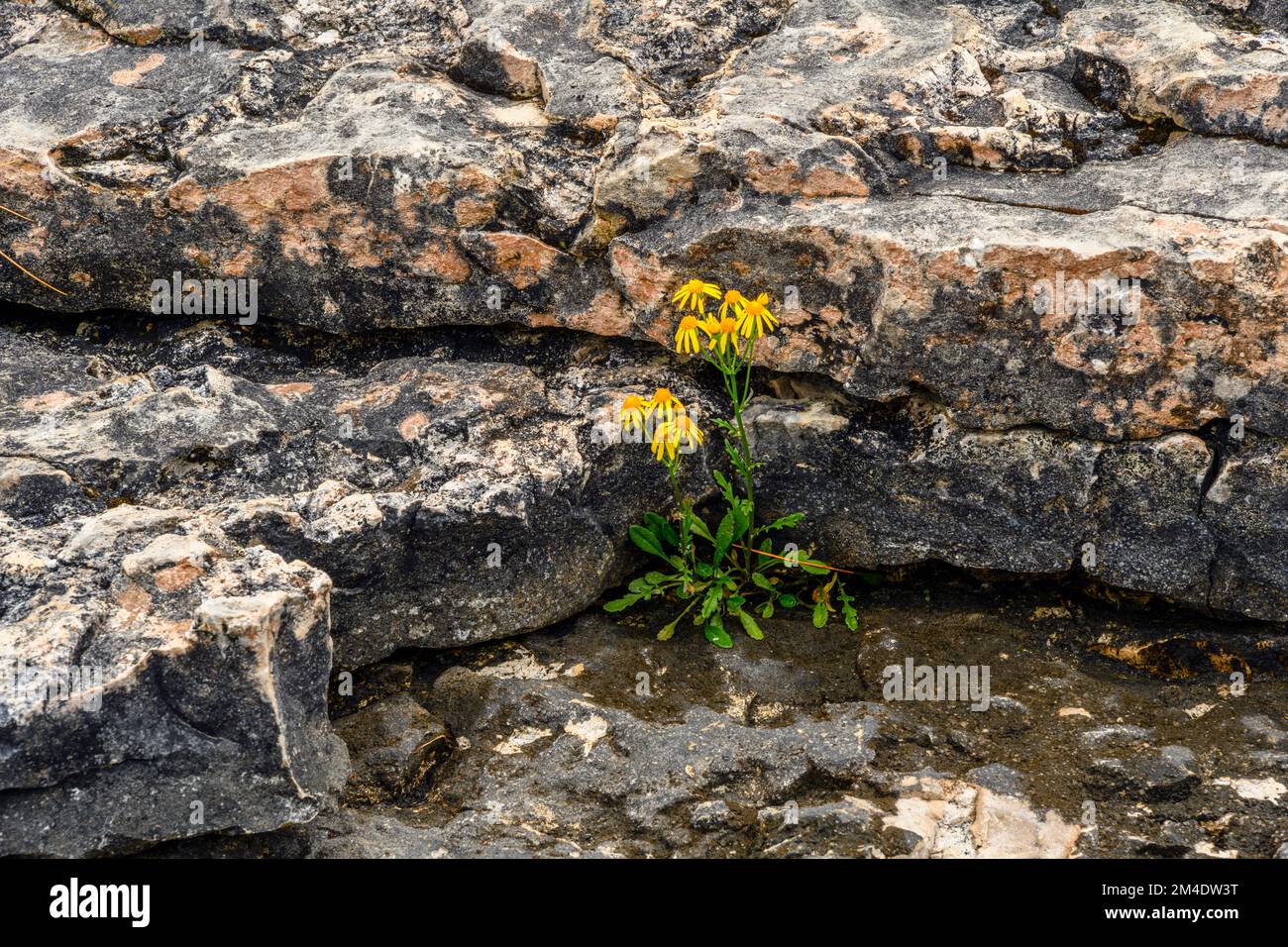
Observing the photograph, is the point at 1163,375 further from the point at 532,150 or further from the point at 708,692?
the point at 532,150

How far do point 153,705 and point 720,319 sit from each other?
2533 mm

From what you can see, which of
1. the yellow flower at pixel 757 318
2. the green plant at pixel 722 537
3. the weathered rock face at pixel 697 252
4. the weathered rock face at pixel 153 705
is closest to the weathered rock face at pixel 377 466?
the weathered rock face at pixel 697 252

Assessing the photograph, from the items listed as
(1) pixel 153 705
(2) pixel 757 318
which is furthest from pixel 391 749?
(2) pixel 757 318

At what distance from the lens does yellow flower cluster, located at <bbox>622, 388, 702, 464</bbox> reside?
4562 mm

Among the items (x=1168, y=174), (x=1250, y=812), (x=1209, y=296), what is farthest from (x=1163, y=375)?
(x=1250, y=812)

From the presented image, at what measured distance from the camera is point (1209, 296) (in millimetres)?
4371

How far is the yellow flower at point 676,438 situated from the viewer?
4.57 m

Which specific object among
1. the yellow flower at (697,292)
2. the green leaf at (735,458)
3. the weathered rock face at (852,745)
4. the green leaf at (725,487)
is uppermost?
the yellow flower at (697,292)

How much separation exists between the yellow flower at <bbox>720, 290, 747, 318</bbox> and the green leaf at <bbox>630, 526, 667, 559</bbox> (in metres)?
0.93

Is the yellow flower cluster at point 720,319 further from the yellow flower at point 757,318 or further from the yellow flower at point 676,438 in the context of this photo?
the yellow flower at point 676,438

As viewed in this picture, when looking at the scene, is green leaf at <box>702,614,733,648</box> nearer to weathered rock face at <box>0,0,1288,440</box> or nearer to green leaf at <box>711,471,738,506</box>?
green leaf at <box>711,471,738,506</box>

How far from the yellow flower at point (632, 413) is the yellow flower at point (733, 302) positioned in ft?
1.58

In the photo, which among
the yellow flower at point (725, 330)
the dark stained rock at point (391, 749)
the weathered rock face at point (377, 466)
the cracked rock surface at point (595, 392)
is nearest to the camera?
the cracked rock surface at point (595, 392)

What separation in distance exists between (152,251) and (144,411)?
908 millimetres
